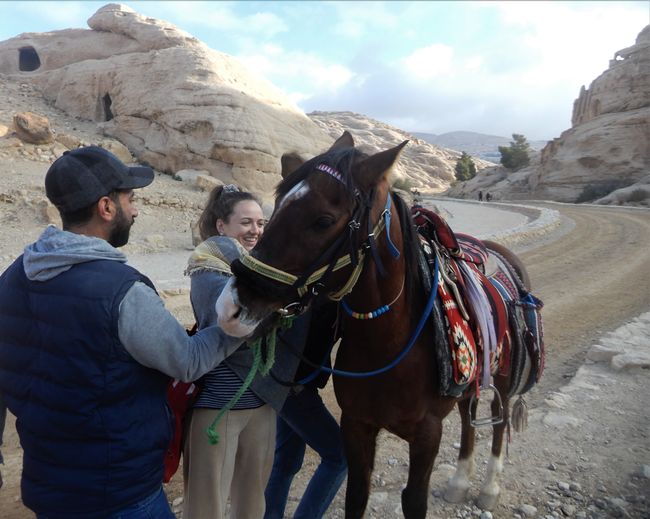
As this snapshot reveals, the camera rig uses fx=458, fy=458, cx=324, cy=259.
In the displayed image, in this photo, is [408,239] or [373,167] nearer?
[373,167]

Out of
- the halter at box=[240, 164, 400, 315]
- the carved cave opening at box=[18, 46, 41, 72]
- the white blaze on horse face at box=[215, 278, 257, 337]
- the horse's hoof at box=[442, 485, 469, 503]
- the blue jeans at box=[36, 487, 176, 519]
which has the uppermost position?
the carved cave opening at box=[18, 46, 41, 72]

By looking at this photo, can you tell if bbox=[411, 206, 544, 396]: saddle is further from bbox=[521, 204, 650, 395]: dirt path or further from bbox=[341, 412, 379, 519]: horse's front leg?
bbox=[521, 204, 650, 395]: dirt path

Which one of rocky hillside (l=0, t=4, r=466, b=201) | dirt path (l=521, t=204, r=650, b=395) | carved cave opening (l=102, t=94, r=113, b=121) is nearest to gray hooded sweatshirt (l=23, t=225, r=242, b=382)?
dirt path (l=521, t=204, r=650, b=395)

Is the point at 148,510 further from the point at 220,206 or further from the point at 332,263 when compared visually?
the point at 220,206

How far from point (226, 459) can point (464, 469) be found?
6.55 feet

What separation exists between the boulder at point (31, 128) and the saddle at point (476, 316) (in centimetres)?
1763

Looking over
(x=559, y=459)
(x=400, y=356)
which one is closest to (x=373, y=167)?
(x=400, y=356)

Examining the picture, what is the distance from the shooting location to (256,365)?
1.75 metres

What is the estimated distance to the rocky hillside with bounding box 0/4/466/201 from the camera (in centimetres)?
1859

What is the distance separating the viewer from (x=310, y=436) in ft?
7.73

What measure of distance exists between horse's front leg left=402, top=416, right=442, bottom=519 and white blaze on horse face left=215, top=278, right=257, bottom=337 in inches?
44.2

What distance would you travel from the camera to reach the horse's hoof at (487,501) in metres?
3.05

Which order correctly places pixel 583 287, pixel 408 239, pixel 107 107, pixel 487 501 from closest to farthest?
1. pixel 408 239
2. pixel 487 501
3. pixel 583 287
4. pixel 107 107

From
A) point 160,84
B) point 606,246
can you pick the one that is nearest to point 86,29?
point 160,84
